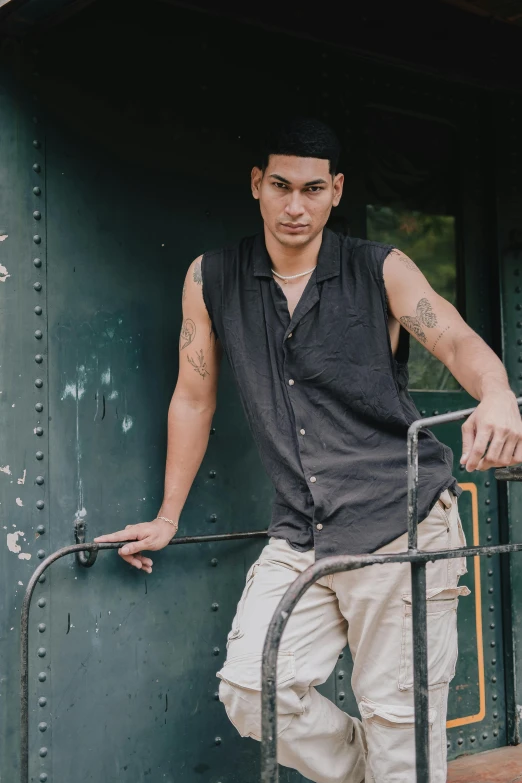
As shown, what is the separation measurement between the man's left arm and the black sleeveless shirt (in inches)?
3.1

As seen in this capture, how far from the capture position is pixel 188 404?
3.00 meters

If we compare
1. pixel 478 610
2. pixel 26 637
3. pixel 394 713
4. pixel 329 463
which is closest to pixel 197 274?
pixel 329 463

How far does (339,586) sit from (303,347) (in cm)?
71

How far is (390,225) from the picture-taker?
3770 millimetres

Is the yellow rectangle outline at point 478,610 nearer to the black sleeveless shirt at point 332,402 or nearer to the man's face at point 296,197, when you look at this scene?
the black sleeveless shirt at point 332,402

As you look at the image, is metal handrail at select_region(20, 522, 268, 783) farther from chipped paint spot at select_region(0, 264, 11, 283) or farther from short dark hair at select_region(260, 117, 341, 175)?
short dark hair at select_region(260, 117, 341, 175)

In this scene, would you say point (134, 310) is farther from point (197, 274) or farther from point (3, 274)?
point (3, 274)

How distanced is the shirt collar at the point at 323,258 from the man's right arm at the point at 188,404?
0.20 metres

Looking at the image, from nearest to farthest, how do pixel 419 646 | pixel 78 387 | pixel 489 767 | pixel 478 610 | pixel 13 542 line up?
1. pixel 419 646
2. pixel 13 542
3. pixel 78 387
4. pixel 489 767
5. pixel 478 610

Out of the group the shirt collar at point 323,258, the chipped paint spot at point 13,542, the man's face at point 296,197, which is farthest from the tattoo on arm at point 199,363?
the chipped paint spot at point 13,542

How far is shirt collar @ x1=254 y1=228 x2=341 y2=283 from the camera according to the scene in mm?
2816

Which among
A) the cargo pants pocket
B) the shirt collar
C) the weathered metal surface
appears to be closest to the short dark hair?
the shirt collar

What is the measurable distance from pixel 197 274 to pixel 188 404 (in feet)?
1.37

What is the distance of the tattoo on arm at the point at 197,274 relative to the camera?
294 centimetres
